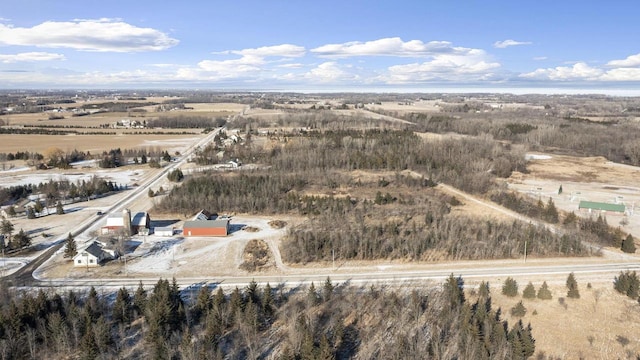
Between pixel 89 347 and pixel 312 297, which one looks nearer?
pixel 89 347

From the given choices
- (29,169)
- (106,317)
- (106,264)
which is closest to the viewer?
(106,317)

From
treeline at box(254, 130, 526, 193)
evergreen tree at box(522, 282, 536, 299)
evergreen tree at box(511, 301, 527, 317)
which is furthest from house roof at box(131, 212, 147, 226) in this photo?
evergreen tree at box(522, 282, 536, 299)

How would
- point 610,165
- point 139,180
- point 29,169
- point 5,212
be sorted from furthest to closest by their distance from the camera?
point 610,165 → point 29,169 → point 139,180 → point 5,212

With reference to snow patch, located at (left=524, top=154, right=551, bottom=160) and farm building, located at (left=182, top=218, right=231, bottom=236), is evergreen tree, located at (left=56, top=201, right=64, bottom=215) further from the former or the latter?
snow patch, located at (left=524, top=154, right=551, bottom=160)

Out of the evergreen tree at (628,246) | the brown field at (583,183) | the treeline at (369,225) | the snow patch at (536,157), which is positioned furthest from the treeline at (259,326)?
the snow patch at (536,157)

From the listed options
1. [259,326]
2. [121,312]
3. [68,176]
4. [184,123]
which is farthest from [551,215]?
[184,123]

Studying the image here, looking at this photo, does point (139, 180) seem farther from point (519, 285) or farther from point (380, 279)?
point (519, 285)

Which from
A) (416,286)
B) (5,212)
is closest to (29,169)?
(5,212)

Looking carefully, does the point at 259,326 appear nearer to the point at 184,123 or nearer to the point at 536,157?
the point at 536,157
